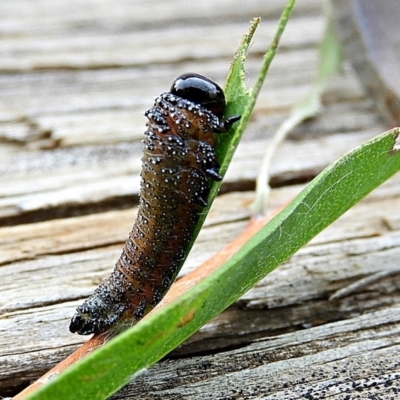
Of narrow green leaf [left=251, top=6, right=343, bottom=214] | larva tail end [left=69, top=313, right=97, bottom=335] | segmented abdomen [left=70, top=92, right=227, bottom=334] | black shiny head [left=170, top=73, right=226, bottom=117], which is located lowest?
larva tail end [left=69, top=313, right=97, bottom=335]

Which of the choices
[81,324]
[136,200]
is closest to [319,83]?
[136,200]

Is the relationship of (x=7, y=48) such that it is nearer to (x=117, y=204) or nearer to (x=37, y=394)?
(x=117, y=204)

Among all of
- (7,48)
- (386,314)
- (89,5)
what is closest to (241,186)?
(386,314)

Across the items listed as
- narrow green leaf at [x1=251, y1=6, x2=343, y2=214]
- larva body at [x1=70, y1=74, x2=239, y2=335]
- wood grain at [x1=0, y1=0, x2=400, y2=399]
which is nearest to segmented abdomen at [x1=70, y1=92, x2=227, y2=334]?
larva body at [x1=70, y1=74, x2=239, y2=335]

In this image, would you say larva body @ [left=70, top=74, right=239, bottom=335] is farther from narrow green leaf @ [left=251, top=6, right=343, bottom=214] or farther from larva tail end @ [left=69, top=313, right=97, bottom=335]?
narrow green leaf @ [left=251, top=6, right=343, bottom=214]

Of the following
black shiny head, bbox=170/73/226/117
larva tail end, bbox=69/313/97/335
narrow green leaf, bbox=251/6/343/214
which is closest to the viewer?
larva tail end, bbox=69/313/97/335

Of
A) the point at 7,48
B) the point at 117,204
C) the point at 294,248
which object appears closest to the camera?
the point at 294,248

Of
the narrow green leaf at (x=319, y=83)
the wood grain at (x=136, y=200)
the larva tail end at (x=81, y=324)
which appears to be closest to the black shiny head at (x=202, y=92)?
the wood grain at (x=136, y=200)
